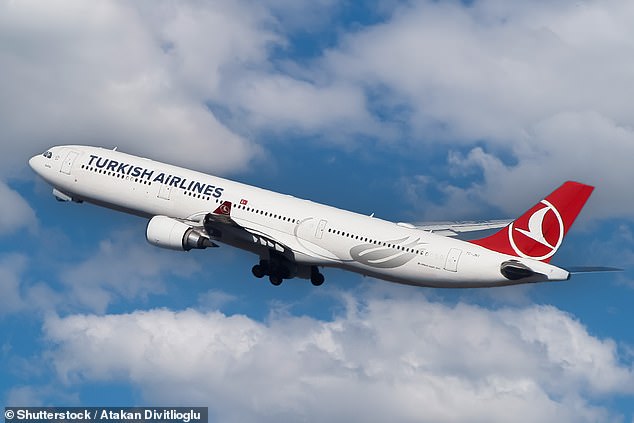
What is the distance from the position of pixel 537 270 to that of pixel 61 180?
34709 mm

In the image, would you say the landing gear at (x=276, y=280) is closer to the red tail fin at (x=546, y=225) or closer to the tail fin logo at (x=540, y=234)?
the red tail fin at (x=546, y=225)

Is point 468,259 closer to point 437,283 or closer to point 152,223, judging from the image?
point 437,283

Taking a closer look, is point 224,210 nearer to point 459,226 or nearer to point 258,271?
point 258,271

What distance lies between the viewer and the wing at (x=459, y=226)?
75.6 metres

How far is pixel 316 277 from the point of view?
75562 mm

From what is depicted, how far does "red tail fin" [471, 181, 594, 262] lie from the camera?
63062 mm

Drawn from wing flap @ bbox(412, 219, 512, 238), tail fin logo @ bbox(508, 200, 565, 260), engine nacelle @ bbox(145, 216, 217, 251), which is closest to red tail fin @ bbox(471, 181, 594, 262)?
tail fin logo @ bbox(508, 200, 565, 260)

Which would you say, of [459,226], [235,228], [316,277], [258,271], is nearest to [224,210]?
[235,228]

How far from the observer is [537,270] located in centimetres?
6300

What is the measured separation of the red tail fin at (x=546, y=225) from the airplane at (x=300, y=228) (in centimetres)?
6

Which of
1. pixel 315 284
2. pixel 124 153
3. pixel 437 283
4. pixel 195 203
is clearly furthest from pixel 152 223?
pixel 437 283

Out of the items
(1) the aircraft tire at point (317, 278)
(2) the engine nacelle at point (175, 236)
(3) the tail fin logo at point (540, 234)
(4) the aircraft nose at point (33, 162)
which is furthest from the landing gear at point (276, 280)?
(4) the aircraft nose at point (33, 162)

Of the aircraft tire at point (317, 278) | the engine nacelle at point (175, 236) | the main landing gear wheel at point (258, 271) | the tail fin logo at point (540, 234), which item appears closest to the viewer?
the tail fin logo at point (540, 234)

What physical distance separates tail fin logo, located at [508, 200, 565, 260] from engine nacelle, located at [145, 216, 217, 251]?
20.2 metres
